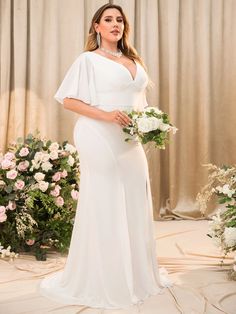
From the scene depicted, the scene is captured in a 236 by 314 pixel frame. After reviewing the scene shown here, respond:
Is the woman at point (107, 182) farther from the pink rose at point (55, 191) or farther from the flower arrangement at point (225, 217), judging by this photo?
the pink rose at point (55, 191)

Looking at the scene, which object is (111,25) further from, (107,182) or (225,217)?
(225,217)

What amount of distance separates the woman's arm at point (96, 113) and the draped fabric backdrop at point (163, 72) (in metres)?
2.26

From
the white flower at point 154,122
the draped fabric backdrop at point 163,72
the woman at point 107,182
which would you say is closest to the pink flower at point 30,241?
the woman at point 107,182

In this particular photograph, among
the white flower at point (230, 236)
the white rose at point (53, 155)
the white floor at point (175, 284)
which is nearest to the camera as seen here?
the white floor at point (175, 284)

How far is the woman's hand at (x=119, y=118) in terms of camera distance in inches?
114

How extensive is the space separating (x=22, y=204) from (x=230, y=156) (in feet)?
8.79

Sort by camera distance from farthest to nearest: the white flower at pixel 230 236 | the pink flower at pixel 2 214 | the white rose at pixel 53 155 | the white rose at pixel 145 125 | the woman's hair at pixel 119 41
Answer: the white rose at pixel 53 155, the pink flower at pixel 2 214, the white flower at pixel 230 236, the woman's hair at pixel 119 41, the white rose at pixel 145 125

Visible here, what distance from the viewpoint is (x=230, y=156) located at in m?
5.73

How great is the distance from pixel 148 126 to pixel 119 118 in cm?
19

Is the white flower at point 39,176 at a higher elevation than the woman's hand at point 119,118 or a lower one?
lower

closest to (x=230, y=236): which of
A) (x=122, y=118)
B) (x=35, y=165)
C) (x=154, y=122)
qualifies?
(x=154, y=122)

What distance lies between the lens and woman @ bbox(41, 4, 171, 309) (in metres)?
3.00

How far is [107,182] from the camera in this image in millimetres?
3037

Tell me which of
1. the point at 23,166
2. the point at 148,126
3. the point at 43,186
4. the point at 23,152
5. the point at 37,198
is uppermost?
the point at 148,126
